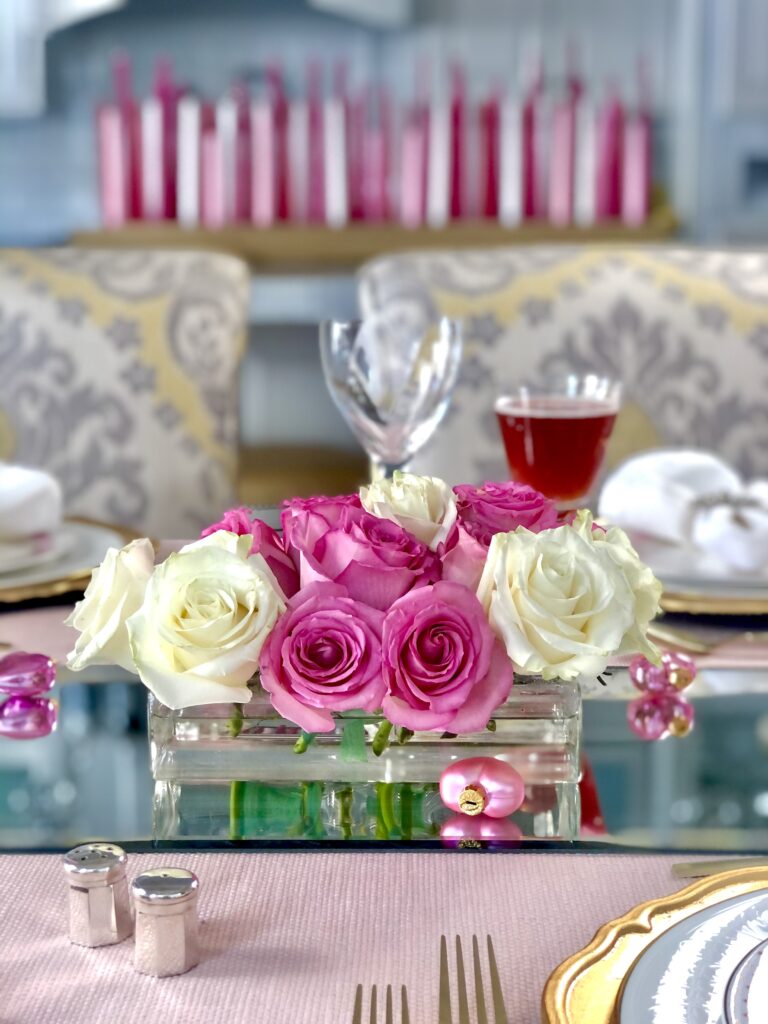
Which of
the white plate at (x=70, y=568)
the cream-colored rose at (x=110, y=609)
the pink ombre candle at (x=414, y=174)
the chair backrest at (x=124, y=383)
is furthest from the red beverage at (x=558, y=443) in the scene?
the pink ombre candle at (x=414, y=174)

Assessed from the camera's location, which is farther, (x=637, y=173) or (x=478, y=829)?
(x=637, y=173)

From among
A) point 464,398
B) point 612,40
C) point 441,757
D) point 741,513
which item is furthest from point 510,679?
point 612,40

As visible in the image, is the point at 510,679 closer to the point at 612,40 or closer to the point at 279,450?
the point at 279,450

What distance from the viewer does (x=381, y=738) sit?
0.51 meters

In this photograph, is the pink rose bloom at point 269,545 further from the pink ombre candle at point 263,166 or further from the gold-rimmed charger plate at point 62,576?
the pink ombre candle at point 263,166

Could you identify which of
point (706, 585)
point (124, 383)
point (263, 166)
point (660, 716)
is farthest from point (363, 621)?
point (263, 166)

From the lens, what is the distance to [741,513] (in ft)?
2.73

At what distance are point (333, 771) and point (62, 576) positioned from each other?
1.12ft

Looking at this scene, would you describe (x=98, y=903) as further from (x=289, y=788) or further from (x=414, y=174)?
(x=414, y=174)

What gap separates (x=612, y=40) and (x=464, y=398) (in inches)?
62.9

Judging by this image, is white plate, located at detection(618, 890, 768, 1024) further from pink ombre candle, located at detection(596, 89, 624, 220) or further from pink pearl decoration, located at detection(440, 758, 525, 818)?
pink ombre candle, located at detection(596, 89, 624, 220)

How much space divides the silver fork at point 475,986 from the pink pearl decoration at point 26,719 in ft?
0.94

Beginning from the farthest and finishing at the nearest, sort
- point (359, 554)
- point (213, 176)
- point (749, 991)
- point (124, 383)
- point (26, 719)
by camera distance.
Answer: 1. point (213, 176)
2. point (124, 383)
3. point (26, 719)
4. point (359, 554)
5. point (749, 991)

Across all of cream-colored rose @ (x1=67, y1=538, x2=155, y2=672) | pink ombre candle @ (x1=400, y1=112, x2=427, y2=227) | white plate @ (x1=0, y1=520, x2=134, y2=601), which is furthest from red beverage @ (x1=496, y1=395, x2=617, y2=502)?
pink ombre candle @ (x1=400, y1=112, x2=427, y2=227)
